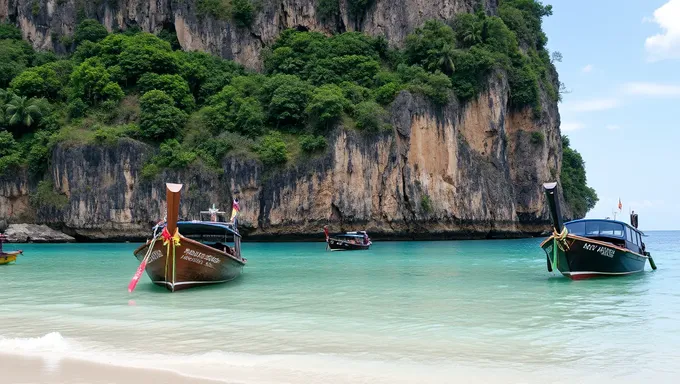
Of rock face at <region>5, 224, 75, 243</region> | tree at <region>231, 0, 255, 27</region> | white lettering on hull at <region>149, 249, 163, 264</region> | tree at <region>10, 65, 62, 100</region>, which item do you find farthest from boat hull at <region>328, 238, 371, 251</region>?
tree at <region>231, 0, 255, 27</region>

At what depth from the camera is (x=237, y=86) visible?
188 ft

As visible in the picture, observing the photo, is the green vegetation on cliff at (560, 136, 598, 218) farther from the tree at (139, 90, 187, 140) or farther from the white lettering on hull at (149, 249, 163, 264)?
the white lettering on hull at (149, 249, 163, 264)

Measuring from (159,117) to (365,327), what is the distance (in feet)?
138

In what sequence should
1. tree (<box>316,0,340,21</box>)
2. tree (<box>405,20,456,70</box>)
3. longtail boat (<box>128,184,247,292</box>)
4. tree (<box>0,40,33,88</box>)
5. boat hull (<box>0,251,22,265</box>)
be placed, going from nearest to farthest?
longtail boat (<box>128,184,247,292</box>), boat hull (<box>0,251,22,265</box>), tree (<box>405,20,456,70</box>), tree (<box>0,40,33,88</box>), tree (<box>316,0,340,21</box>)

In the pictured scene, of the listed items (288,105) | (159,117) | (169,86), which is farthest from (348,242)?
(169,86)

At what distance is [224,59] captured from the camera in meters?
65.0

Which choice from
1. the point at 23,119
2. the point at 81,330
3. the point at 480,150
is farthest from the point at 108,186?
the point at 81,330

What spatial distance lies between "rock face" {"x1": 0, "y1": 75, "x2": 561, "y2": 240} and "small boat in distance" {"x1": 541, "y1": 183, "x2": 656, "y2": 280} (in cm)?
2955

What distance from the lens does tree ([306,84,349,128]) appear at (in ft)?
164

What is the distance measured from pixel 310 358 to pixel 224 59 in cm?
5889

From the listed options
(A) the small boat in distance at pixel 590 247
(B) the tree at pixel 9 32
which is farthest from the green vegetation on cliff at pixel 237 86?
(A) the small boat in distance at pixel 590 247

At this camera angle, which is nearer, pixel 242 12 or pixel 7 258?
pixel 7 258

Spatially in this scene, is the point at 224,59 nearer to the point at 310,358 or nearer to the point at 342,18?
the point at 342,18

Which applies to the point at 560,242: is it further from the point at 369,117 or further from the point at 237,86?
the point at 237,86
